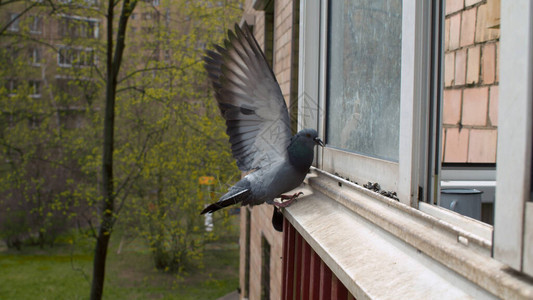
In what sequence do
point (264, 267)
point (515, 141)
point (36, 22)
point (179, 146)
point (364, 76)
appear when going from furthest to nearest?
point (36, 22) < point (179, 146) < point (264, 267) < point (364, 76) < point (515, 141)

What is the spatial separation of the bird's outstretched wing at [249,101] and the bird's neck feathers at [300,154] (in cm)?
10

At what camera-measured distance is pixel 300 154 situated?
208cm

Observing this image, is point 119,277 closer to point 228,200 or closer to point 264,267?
point 264,267

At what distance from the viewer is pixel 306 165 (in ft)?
6.96

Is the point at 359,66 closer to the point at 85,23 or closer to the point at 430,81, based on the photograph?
the point at 430,81

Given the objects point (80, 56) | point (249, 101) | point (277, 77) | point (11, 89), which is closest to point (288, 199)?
point (249, 101)

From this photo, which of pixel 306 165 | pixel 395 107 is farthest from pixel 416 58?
pixel 306 165

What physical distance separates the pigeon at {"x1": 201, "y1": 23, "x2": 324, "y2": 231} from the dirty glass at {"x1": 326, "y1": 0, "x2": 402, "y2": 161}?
0.76ft

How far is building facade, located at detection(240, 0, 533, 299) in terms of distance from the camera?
84 centimetres

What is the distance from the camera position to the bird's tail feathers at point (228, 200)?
2086mm

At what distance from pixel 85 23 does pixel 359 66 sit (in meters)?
10.7

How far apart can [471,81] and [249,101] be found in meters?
1.53

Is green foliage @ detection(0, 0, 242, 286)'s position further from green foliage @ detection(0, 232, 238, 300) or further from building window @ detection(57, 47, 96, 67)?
green foliage @ detection(0, 232, 238, 300)

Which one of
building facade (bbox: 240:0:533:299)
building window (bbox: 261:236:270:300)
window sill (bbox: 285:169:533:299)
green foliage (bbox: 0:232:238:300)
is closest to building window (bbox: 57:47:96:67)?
green foliage (bbox: 0:232:238:300)
